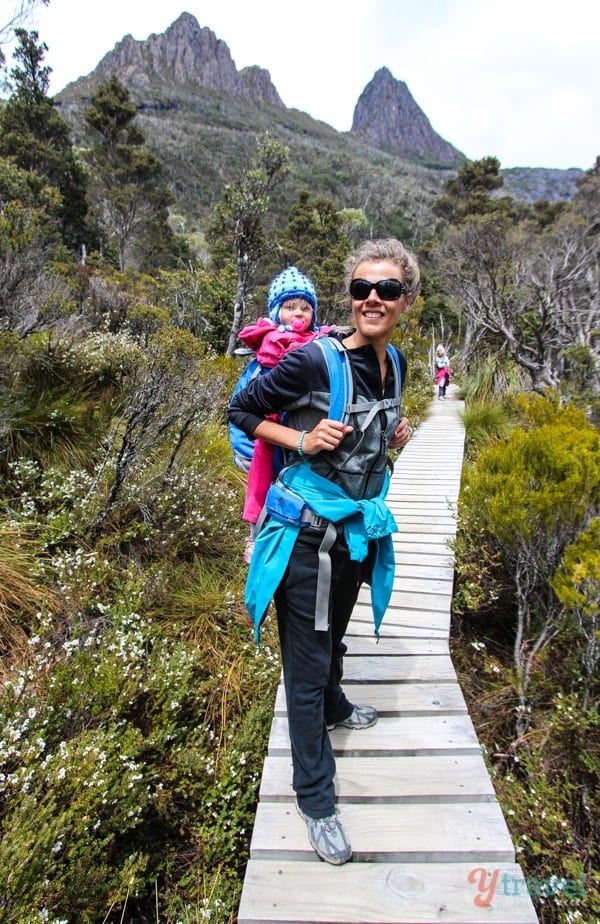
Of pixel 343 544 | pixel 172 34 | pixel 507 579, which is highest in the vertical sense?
pixel 172 34

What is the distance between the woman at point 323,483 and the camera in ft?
4.56

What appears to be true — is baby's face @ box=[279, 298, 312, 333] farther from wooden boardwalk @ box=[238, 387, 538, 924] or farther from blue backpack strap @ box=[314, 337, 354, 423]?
wooden boardwalk @ box=[238, 387, 538, 924]

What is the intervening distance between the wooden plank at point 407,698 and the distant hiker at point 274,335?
87cm

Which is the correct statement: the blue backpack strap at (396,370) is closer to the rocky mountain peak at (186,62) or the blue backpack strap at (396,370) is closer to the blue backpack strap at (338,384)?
the blue backpack strap at (338,384)

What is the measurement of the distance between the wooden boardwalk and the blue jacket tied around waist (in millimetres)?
868

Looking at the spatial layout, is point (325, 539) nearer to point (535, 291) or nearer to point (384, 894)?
point (384, 894)

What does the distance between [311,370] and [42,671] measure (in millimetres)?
2046

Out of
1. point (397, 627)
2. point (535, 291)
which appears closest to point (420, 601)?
point (397, 627)

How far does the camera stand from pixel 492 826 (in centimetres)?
168

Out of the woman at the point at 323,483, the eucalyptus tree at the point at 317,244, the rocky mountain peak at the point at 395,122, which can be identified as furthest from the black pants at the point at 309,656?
the rocky mountain peak at the point at 395,122

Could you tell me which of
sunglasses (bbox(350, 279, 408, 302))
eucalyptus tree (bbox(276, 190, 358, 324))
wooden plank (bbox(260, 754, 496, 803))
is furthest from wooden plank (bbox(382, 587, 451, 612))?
eucalyptus tree (bbox(276, 190, 358, 324))

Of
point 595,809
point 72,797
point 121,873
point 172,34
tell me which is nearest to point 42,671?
point 72,797

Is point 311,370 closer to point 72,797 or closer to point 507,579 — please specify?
point 72,797

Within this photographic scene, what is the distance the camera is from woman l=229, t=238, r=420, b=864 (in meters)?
1.39
